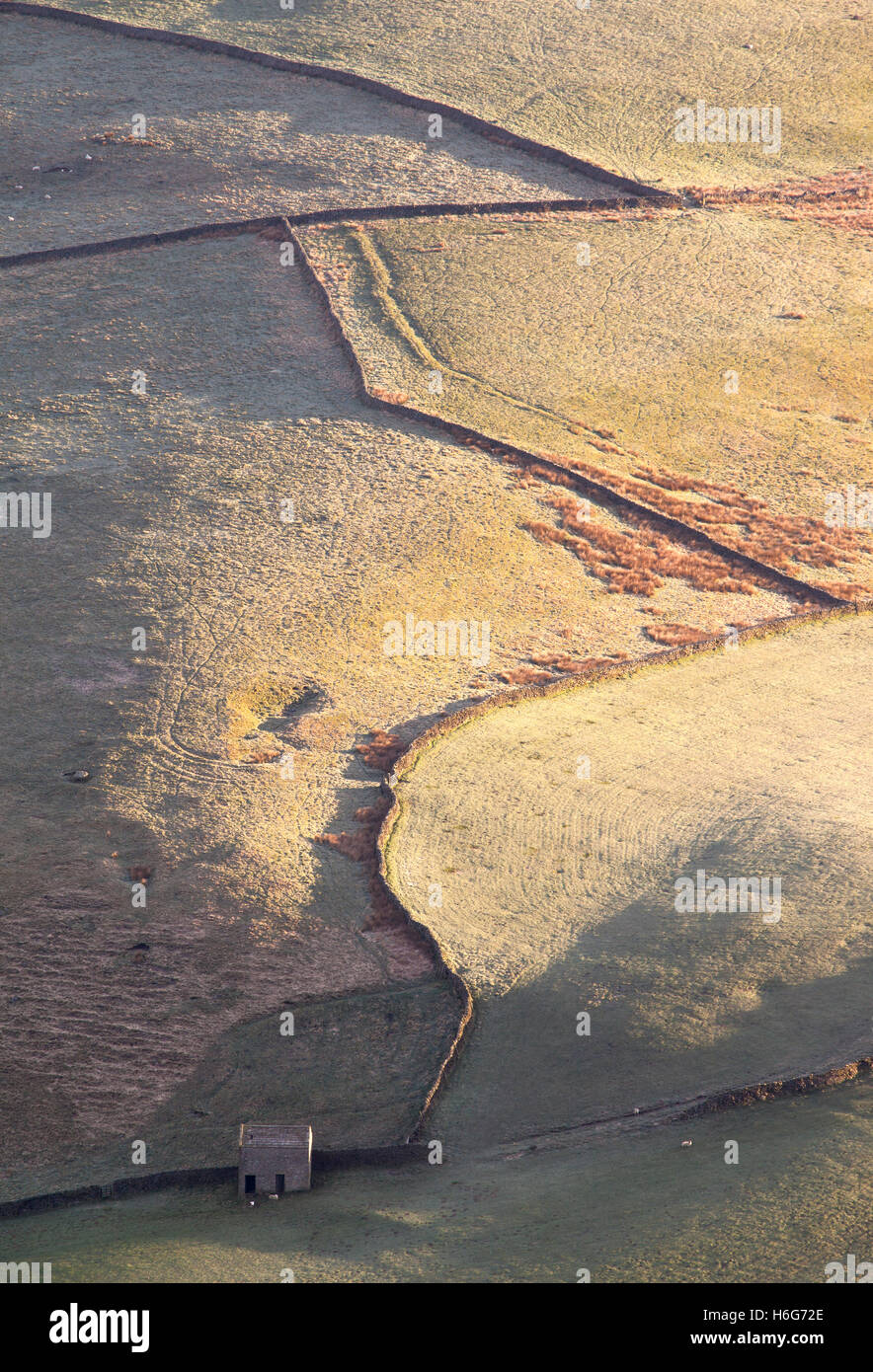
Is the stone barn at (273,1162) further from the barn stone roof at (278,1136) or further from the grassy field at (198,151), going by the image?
the grassy field at (198,151)

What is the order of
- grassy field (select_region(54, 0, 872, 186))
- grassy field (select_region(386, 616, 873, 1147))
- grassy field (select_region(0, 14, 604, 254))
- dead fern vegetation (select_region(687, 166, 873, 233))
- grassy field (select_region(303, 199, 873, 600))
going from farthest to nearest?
grassy field (select_region(54, 0, 872, 186)) < dead fern vegetation (select_region(687, 166, 873, 233)) < grassy field (select_region(0, 14, 604, 254)) < grassy field (select_region(303, 199, 873, 600)) < grassy field (select_region(386, 616, 873, 1147))

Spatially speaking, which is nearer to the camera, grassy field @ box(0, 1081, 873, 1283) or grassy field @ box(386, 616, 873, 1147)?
grassy field @ box(0, 1081, 873, 1283)

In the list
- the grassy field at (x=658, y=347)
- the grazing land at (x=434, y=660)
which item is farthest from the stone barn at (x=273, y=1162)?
the grassy field at (x=658, y=347)

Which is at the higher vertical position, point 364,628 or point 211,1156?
point 364,628

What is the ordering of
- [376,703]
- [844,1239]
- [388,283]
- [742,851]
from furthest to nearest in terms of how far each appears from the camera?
1. [388,283]
2. [376,703]
3. [742,851]
4. [844,1239]

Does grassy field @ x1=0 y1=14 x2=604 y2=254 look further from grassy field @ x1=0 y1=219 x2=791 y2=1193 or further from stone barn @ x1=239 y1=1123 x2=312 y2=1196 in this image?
stone barn @ x1=239 y1=1123 x2=312 y2=1196

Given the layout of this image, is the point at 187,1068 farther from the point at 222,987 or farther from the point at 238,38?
the point at 238,38

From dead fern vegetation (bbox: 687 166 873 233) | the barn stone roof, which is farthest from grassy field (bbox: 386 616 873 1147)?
Answer: dead fern vegetation (bbox: 687 166 873 233)

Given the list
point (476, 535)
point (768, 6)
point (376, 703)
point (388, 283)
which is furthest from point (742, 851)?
point (768, 6)
